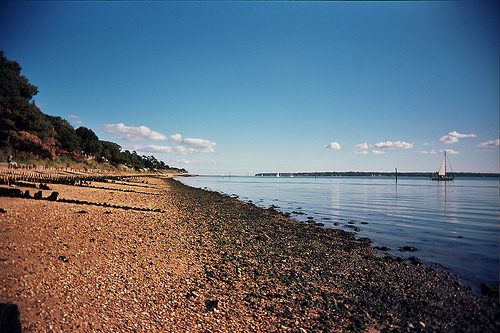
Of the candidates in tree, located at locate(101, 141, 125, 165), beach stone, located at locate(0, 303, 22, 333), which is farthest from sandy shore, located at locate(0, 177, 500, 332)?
tree, located at locate(101, 141, 125, 165)

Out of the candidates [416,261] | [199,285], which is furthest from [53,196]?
[416,261]

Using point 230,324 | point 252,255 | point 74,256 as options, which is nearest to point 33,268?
point 74,256

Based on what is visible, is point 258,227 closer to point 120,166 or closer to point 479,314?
point 479,314

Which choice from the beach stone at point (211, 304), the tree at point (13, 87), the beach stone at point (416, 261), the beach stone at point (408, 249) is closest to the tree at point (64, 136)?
the tree at point (13, 87)

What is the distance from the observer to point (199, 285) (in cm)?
762

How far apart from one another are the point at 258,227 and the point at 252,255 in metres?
6.32

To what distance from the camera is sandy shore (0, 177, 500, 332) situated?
18.6 feet

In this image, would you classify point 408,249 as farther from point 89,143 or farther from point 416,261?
point 89,143

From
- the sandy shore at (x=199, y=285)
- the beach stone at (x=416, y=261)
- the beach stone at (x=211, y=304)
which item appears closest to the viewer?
the sandy shore at (x=199, y=285)

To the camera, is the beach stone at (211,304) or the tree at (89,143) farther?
the tree at (89,143)

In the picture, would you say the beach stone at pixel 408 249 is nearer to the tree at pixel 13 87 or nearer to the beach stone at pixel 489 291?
the beach stone at pixel 489 291

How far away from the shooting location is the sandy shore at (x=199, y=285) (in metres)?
5.67

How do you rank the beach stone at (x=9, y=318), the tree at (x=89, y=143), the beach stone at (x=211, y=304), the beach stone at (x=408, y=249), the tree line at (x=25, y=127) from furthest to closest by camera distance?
the tree at (x=89, y=143), the tree line at (x=25, y=127), the beach stone at (x=408, y=249), the beach stone at (x=211, y=304), the beach stone at (x=9, y=318)

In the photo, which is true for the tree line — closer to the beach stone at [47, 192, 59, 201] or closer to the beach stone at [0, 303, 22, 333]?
the beach stone at [47, 192, 59, 201]
